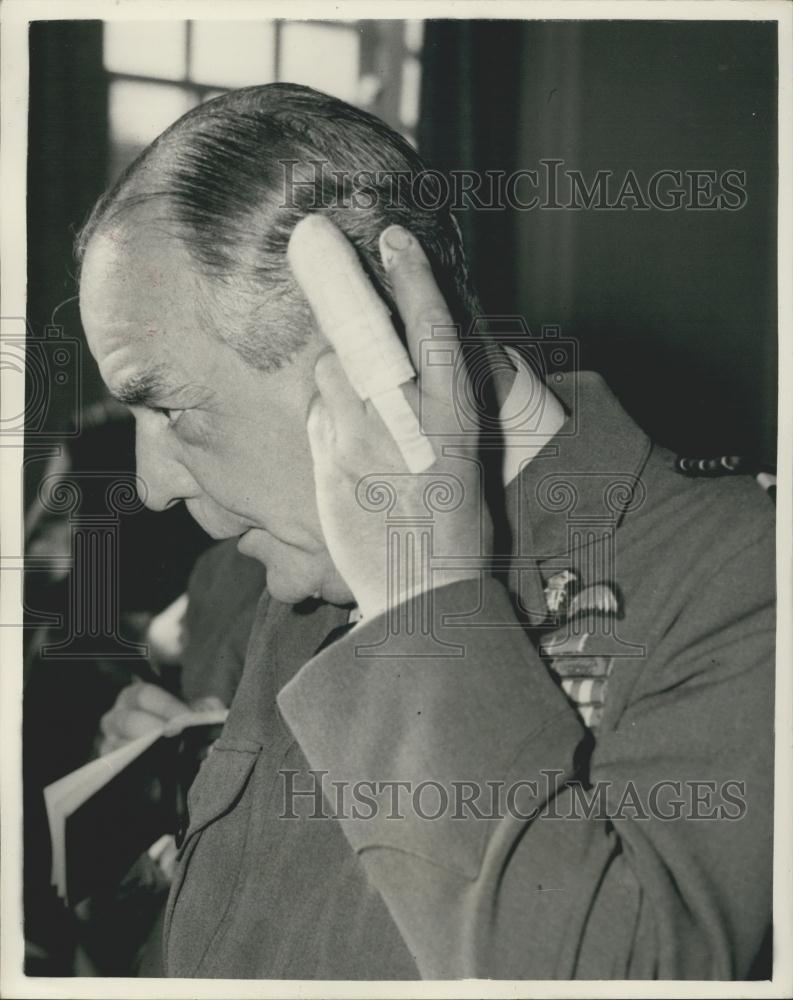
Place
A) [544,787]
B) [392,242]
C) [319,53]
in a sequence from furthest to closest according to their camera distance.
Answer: [319,53] → [392,242] → [544,787]

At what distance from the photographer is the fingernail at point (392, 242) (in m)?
0.99

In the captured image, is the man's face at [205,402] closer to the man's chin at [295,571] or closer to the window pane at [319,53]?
the man's chin at [295,571]

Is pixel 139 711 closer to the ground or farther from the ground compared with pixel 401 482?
closer to the ground

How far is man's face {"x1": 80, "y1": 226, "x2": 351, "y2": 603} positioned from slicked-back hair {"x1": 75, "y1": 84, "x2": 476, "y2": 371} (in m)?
0.02

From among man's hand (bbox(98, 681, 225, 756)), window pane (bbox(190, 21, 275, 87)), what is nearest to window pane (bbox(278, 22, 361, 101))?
window pane (bbox(190, 21, 275, 87))

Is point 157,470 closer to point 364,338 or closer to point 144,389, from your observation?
point 144,389

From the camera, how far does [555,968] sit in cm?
92

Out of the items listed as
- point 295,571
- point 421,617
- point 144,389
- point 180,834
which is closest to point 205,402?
point 144,389

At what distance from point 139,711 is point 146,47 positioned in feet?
2.52

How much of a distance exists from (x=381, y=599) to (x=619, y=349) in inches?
17.9

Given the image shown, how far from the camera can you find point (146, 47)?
113 cm

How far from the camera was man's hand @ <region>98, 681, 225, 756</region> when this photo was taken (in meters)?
1.17

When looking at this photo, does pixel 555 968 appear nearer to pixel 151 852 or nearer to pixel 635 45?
pixel 151 852

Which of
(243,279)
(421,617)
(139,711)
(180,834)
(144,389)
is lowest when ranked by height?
(180,834)
